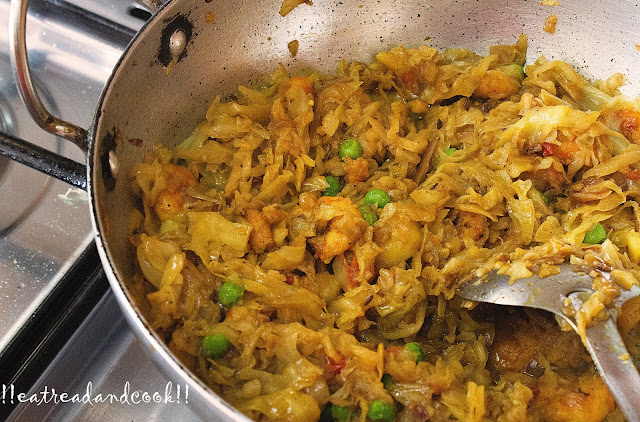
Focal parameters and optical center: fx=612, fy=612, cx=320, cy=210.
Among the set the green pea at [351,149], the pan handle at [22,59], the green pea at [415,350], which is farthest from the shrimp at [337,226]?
the pan handle at [22,59]

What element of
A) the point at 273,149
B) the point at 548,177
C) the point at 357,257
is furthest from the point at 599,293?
the point at 273,149

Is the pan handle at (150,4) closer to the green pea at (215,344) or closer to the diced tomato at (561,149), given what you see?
the green pea at (215,344)

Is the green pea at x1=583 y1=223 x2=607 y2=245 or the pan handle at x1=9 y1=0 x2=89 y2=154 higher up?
the pan handle at x1=9 y1=0 x2=89 y2=154

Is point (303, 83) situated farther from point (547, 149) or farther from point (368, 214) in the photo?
point (547, 149)

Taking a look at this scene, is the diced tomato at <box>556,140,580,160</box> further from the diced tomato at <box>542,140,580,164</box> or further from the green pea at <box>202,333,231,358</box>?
the green pea at <box>202,333,231,358</box>

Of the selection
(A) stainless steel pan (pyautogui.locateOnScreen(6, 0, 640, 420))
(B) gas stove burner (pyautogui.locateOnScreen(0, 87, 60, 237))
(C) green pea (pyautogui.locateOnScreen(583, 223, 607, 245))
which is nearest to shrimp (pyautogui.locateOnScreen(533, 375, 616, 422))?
(C) green pea (pyautogui.locateOnScreen(583, 223, 607, 245))

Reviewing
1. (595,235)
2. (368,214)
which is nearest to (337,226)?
(368,214)

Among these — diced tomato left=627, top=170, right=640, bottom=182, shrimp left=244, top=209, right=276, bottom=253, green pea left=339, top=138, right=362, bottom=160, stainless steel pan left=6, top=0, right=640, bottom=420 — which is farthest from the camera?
green pea left=339, top=138, right=362, bottom=160
